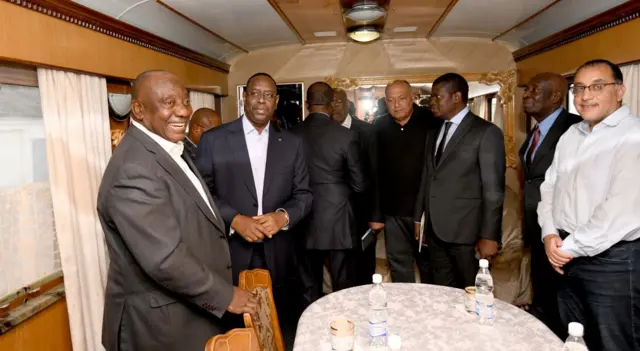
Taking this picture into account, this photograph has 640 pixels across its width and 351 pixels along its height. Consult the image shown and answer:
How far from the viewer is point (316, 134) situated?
316cm

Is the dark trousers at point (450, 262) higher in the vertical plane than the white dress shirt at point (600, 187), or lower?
lower

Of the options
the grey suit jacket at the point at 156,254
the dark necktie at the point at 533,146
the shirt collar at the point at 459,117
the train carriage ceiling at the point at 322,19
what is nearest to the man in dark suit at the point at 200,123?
the train carriage ceiling at the point at 322,19

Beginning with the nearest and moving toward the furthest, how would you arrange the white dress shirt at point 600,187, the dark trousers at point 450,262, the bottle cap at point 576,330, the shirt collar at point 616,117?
the bottle cap at point 576,330 < the white dress shirt at point 600,187 < the shirt collar at point 616,117 < the dark trousers at point 450,262

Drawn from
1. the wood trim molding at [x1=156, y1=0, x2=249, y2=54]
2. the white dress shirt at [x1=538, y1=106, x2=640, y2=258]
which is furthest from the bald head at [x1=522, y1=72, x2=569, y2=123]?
the wood trim molding at [x1=156, y1=0, x2=249, y2=54]

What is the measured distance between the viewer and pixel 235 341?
1194mm

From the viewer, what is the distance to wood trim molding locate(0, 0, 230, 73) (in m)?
2.25

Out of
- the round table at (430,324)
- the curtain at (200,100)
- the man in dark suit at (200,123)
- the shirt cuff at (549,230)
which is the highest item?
the curtain at (200,100)

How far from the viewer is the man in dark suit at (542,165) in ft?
10.1

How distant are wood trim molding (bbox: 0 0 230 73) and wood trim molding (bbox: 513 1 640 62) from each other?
3.31 metres

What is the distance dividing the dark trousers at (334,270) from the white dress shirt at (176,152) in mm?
1613

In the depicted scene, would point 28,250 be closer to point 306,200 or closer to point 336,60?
point 306,200

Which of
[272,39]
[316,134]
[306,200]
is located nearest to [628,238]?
[306,200]

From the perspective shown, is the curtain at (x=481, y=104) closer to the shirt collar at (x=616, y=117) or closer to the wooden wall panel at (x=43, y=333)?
the shirt collar at (x=616, y=117)

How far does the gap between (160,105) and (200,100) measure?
3.07m
